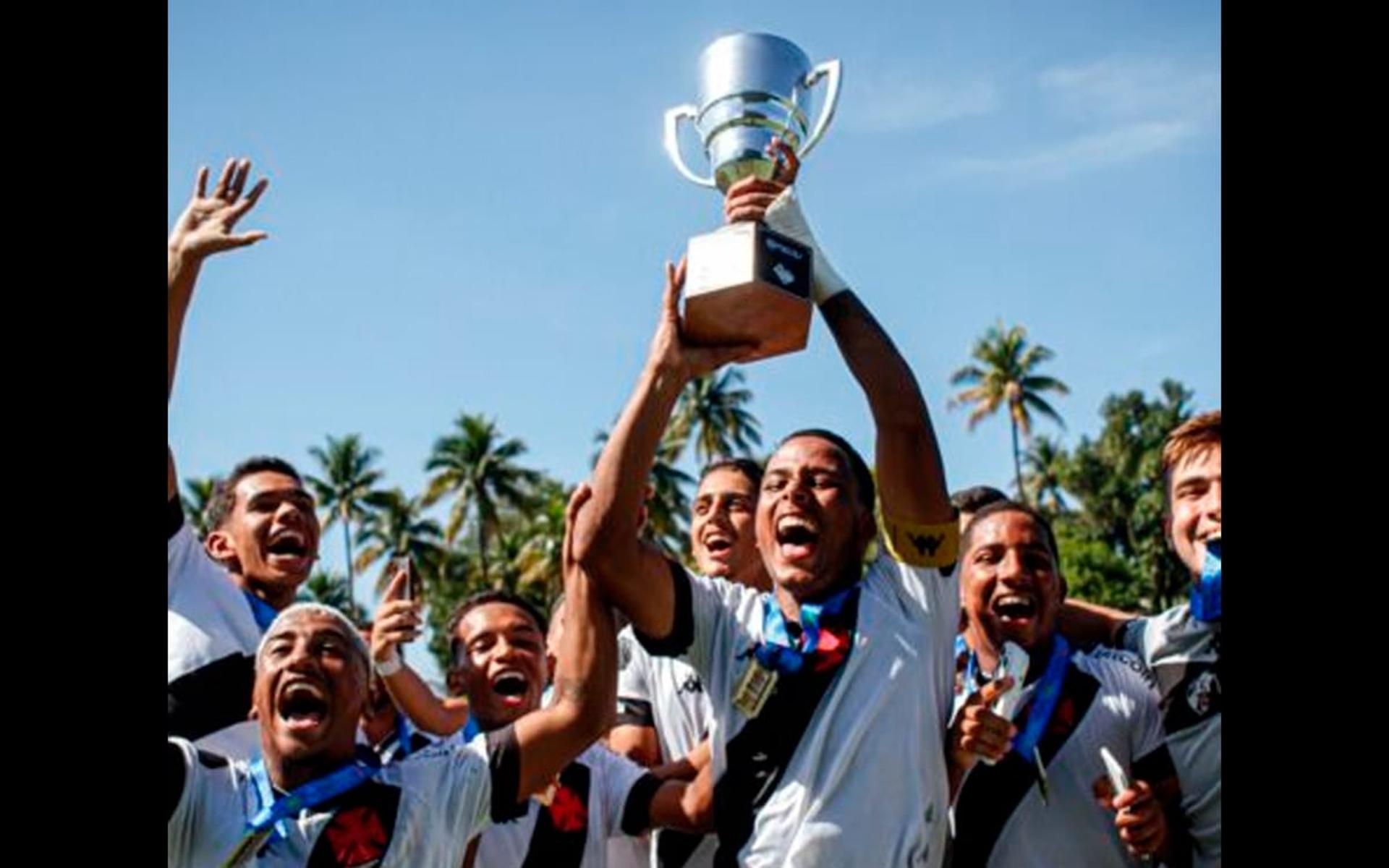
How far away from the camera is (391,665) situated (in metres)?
6.07

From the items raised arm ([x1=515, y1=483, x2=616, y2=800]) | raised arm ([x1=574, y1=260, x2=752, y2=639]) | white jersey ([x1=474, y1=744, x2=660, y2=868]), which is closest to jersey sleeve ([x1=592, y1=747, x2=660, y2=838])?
white jersey ([x1=474, y1=744, x2=660, y2=868])

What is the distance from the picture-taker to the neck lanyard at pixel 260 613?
539 cm

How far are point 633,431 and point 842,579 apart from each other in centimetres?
82

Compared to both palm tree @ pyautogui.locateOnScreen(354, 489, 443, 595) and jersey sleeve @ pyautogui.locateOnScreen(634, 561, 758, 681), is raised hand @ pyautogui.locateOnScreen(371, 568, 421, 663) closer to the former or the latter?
jersey sleeve @ pyautogui.locateOnScreen(634, 561, 758, 681)

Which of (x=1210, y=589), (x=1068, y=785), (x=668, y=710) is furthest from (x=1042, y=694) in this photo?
(x=668, y=710)

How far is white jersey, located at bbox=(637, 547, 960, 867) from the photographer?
3928 millimetres

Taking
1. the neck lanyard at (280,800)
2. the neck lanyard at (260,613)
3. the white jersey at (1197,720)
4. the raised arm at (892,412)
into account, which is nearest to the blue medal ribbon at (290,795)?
the neck lanyard at (280,800)

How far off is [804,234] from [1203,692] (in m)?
1.95

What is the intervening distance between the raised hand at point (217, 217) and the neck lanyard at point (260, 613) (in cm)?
135

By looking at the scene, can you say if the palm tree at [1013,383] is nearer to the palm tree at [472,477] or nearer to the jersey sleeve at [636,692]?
the palm tree at [472,477]

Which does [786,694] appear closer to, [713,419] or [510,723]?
[510,723]

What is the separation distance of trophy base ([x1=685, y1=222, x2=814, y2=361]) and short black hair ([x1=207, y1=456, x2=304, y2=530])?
247 centimetres
